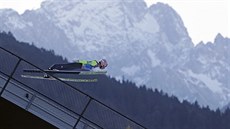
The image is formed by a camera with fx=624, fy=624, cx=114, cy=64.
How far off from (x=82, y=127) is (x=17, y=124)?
2.60m

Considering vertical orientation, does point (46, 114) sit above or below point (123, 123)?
below

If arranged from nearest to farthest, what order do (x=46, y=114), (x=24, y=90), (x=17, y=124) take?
(x=17, y=124) < (x=46, y=114) < (x=24, y=90)

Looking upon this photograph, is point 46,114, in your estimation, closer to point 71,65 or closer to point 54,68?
point 54,68

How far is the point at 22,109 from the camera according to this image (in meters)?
14.1

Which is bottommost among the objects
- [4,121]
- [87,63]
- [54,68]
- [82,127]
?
[4,121]

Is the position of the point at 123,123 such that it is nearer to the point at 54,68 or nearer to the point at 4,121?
the point at 4,121

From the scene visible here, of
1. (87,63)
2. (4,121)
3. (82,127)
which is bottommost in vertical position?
(4,121)

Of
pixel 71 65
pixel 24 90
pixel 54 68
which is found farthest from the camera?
pixel 71 65

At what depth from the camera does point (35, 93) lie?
15.5 metres

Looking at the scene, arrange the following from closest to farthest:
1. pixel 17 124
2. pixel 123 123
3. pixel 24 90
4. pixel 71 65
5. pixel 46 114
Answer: pixel 17 124 → pixel 46 114 → pixel 24 90 → pixel 123 123 → pixel 71 65

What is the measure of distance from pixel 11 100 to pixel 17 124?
26.8 inches

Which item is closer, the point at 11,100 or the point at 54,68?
the point at 11,100

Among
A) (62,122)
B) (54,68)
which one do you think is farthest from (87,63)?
(62,122)

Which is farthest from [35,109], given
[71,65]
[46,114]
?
[71,65]
